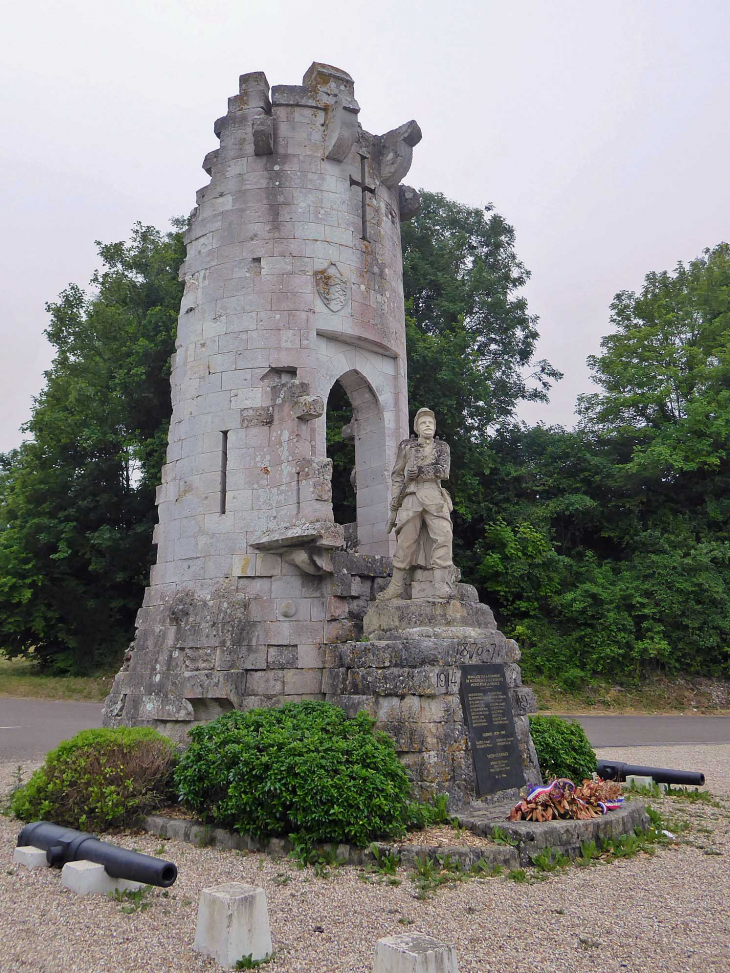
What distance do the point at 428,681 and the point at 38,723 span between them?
456 inches

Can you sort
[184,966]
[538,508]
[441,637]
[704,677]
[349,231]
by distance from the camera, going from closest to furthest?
[184,966] → [441,637] → [349,231] → [704,677] → [538,508]

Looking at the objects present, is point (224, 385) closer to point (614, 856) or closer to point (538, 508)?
point (614, 856)


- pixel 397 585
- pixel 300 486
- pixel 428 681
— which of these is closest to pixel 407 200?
pixel 300 486

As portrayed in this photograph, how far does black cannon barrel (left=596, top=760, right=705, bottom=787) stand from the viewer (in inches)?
348

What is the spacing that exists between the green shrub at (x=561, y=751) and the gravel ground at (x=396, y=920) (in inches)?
82.3

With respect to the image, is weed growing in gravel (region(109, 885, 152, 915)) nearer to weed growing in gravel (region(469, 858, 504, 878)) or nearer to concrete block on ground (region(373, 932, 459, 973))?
concrete block on ground (region(373, 932, 459, 973))

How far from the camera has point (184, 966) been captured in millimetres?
4059

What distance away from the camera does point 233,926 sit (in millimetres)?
4105

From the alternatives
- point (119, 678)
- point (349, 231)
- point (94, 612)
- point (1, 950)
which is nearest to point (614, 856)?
point (1, 950)

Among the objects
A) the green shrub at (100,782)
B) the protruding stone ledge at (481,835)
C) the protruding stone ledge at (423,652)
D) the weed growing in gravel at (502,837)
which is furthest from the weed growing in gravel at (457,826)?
the green shrub at (100,782)

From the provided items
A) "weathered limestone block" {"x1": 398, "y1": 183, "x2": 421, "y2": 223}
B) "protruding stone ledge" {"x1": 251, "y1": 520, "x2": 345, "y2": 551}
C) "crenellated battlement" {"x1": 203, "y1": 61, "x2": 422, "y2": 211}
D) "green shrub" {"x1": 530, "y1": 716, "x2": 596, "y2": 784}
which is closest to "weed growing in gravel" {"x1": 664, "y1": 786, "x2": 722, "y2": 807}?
"green shrub" {"x1": 530, "y1": 716, "x2": 596, "y2": 784}

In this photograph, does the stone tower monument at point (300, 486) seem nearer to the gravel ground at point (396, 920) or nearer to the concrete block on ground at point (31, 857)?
the gravel ground at point (396, 920)

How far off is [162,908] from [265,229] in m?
7.68

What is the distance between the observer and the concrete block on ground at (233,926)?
13.4ft
